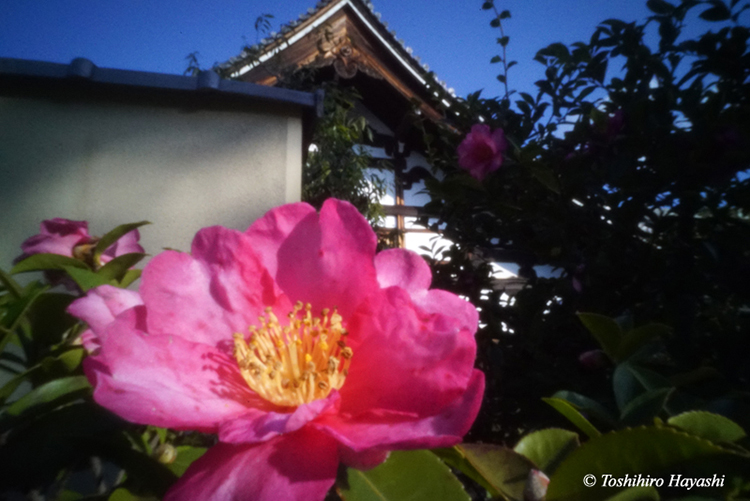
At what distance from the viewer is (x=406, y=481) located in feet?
1.02

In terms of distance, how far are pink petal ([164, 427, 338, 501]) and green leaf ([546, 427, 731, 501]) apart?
160 mm

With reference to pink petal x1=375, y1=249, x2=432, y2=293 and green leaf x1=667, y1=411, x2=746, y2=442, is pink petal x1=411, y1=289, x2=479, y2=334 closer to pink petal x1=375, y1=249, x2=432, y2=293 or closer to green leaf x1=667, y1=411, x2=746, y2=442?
pink petal x1=375, y1=249, x2=432, y2=293

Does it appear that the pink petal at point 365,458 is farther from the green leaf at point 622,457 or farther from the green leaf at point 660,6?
the green leaf at point 660,6

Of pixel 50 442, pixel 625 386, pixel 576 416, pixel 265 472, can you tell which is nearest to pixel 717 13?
pixel 625 386

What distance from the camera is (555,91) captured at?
5.83 feet

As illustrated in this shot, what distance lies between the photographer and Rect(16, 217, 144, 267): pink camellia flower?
0.61 m

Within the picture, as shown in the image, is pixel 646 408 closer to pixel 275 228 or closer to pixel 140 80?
pixel 275 228

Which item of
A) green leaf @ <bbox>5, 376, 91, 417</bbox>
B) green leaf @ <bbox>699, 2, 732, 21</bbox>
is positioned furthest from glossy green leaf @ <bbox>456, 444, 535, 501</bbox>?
green leaf @ <bbox>699, 2, 732, 21</bbox>

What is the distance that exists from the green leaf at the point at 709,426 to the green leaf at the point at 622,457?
0.28ft

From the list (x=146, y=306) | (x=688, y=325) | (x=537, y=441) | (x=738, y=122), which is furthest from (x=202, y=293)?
(x=738, y=122)

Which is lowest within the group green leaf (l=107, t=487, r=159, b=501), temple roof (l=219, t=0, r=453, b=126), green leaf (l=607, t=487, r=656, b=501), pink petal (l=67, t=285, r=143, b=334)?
green leaf (l=107, t=487, r=159, b=501)

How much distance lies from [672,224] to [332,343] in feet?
3.88

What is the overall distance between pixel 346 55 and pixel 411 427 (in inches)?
200

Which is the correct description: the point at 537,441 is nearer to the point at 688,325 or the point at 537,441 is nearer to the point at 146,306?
the point at 146,306
